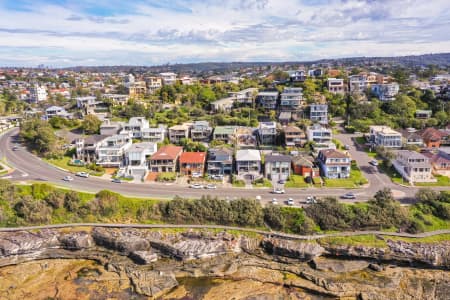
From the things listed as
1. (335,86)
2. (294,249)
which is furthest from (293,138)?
(335,86)

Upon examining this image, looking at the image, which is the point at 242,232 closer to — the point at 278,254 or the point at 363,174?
the point at 278,254

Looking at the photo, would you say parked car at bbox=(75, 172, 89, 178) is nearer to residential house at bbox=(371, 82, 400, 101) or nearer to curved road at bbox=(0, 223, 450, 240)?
curved road at bbox=(0, 223, 450, 240)

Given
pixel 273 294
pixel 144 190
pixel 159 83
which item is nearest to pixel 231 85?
pixel 159 83

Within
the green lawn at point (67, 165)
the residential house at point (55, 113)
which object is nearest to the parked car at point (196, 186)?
the green lawn at point (67, 165)

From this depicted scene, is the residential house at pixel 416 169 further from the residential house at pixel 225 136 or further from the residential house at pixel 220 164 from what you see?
the residential house at pixel 225 136

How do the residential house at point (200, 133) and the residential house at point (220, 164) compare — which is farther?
the residential house at point (200, 133)

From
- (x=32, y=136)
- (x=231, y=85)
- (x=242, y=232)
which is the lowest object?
(x=242, y=232)

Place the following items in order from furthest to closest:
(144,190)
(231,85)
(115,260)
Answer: (231,85), (144,190), (115,260)
